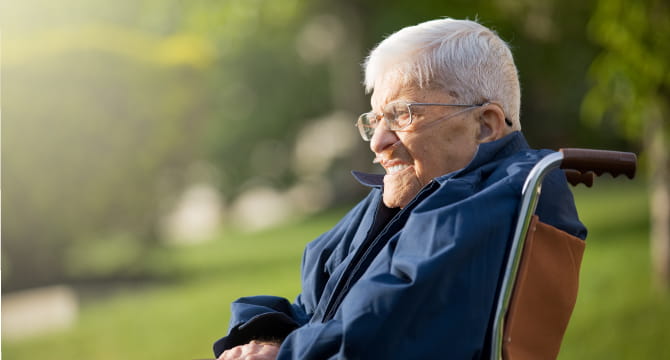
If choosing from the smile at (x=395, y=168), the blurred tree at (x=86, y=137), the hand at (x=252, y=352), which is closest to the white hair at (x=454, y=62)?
the smile at (x=395, y=168)

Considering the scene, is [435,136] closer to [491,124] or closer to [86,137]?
[491,124]

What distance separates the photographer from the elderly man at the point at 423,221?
6.82ft

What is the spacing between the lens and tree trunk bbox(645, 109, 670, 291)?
6.67m

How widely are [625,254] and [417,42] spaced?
603 centimetres

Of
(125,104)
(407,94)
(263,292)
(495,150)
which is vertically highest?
(125,104)

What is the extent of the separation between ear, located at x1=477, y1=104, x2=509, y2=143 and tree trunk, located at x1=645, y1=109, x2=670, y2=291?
178 inches

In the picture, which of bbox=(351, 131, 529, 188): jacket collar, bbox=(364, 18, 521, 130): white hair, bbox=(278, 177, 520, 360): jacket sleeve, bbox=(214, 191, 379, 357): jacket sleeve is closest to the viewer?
bbox=(278, 177, 520, 360): jacket sleeve

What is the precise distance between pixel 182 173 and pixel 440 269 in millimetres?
9164

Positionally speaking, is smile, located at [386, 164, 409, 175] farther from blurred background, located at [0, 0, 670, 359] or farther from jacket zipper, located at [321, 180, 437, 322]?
blurred background, located at [0, 0, 670, 359]

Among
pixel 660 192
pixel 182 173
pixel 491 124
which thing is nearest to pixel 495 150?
pixel 491 124

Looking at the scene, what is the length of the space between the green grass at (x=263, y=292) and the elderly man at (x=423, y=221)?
3636 millimetres

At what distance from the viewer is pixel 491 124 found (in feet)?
8.25

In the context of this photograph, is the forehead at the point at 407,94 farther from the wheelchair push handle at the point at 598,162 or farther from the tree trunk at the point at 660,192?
the tree trunk at the point at 660,192

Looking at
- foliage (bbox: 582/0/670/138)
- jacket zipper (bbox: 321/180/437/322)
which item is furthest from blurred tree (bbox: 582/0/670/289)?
jacket zipper (bbox: 321/180/437/322)
